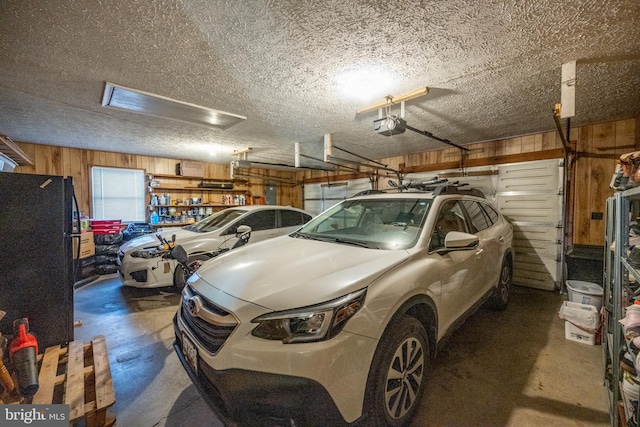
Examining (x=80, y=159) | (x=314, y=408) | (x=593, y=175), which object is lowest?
(x=314, y=408)

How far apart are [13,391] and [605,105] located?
6238 mm

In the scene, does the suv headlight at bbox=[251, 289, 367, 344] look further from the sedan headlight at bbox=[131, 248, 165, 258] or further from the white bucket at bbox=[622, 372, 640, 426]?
the sedan headlight at bbox=[131, 248, 165, 258]

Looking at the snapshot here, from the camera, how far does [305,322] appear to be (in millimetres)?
1195

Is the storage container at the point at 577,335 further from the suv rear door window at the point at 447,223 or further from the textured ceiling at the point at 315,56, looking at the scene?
the textured ceiling at the point at 315,56

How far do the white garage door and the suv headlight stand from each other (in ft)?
15.9

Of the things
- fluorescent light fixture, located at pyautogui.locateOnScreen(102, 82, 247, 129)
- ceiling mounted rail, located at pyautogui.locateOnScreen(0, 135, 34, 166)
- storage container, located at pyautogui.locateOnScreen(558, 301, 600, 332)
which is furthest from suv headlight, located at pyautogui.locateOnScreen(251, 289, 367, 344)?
ceiling mounted rail, located at pyautogui.locateOnScreen(0, 135, 34, 166)

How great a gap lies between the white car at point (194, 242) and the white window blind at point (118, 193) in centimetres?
241

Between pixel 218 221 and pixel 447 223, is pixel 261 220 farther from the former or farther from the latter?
pixel 447 223

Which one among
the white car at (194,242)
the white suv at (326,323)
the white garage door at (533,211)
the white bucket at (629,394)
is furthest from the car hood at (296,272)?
the white garage door at (533,211)

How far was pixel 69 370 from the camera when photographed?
5.87 feet

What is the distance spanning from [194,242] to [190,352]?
284 centimetres

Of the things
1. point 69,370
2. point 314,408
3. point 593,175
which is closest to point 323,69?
point 314,408

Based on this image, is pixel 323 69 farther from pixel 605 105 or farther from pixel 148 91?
pixel 605 105

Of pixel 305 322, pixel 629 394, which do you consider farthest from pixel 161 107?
pixel 629 394
